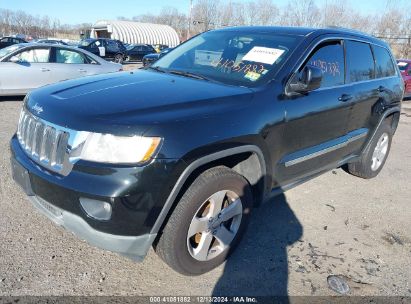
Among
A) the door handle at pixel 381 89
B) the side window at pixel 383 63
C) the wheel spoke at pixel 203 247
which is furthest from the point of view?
the side window at pixel 383 63

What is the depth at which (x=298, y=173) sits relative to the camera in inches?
139

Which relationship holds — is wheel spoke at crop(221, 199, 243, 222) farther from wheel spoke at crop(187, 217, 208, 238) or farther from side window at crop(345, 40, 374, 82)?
side window at crop(345, 40, 374, 82)

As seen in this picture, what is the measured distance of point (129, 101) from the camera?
260 cm

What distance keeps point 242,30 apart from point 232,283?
255cm

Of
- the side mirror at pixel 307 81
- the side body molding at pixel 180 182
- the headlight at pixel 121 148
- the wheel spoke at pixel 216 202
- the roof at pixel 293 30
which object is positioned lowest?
the wheel spoke at pixel 216 202

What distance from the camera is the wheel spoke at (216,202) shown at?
2.75 meters

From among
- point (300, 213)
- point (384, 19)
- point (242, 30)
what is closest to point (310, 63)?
point (242, 30)

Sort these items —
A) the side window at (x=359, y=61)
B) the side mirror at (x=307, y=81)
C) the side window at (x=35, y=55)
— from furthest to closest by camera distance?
the side window at (x=35, y=55), the side window at (x=359, y=61), the side mirror at (x=307, y=81)

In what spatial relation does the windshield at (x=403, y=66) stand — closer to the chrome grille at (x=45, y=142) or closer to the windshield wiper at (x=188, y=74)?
the windshield wiper at (x=188, y=74)

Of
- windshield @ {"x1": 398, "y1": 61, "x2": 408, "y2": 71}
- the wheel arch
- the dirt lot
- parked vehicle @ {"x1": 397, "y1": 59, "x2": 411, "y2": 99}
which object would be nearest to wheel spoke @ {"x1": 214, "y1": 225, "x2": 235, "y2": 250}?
the dirt lot

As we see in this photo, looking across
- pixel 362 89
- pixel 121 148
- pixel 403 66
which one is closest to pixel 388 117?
pixel 362 89

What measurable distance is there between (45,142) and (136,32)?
5236 centimetres

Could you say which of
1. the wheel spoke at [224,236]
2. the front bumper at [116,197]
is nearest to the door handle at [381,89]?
the wheel spoke at [224,236]

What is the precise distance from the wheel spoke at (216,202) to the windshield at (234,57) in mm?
962
